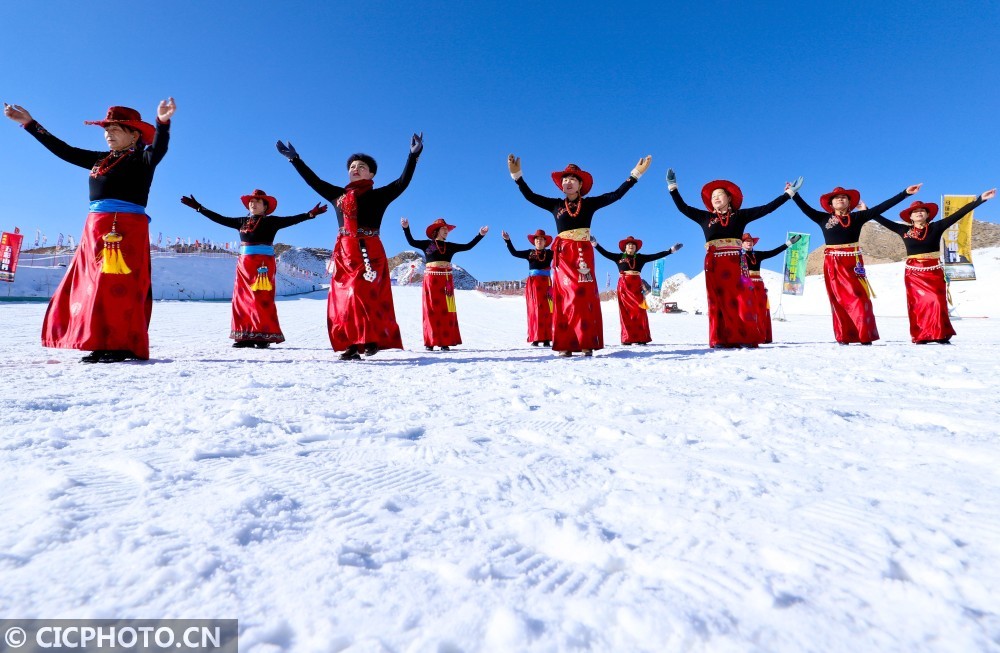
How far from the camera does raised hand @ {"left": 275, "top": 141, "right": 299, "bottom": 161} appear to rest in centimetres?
416

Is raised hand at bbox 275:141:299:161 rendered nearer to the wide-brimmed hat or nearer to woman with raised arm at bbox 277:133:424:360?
woman with raised arm at bbox 277:133:424:360

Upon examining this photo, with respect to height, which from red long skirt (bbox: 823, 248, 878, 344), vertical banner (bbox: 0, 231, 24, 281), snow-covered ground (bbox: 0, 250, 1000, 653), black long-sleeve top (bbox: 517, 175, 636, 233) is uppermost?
vertical banner (bbox: 0, 231, 24, 281)

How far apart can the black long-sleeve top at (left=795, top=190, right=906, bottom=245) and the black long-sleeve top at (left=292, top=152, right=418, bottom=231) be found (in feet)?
15.5

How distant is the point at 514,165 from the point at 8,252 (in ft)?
92.7

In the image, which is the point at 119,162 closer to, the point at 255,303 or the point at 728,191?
the point at 255,303

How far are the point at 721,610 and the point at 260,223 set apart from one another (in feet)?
19.7

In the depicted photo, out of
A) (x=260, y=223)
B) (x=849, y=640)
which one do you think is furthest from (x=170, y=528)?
(x=260, y=223)

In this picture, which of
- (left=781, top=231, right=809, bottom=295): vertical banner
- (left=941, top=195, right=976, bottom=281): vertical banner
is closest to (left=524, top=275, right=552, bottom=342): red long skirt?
(left=941, top=195, right=976, bottom=281): vertical banner

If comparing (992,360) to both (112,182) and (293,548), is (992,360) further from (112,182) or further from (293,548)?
(112,182)

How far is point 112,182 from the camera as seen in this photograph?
11.9 feet

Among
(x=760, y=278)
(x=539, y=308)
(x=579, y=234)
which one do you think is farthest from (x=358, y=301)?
(x=760, y=278)

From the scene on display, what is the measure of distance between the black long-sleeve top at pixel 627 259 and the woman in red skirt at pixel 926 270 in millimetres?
3013

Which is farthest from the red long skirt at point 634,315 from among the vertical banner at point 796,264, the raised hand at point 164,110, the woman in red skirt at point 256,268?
the vertical banner at point 796,264

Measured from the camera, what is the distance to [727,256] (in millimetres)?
5641
